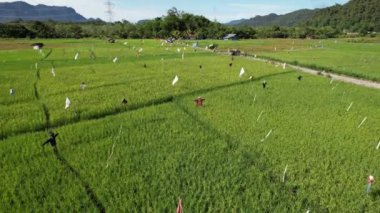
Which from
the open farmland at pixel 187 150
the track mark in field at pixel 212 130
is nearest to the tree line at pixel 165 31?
the open farmland at pixel 187 150

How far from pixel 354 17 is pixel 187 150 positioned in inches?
5439

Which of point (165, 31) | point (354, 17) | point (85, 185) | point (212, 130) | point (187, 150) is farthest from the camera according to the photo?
point (354, 17)

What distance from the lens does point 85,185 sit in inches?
266

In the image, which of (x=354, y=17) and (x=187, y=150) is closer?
(x=187, y=150)

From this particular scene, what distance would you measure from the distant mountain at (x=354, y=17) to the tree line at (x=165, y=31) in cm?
2996

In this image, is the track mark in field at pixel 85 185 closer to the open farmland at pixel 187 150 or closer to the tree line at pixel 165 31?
the open farmland at pixel 187 150

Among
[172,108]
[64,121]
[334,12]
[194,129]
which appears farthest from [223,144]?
[334,12]

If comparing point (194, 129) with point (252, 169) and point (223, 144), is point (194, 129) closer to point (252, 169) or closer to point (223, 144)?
point (223, 144)

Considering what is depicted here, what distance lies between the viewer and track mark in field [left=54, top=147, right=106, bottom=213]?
6098 millimetres

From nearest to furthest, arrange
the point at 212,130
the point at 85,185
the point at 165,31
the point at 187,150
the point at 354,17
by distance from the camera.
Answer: the point at 85,185
the point at 187,150
the point at 212,130
the point at 165,31
the point at 354,17

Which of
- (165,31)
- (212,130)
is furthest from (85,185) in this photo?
(165,31)

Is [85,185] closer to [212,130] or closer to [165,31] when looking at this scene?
[212,130]

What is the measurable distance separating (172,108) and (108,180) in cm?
615

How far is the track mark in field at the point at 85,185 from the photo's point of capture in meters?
6.10
